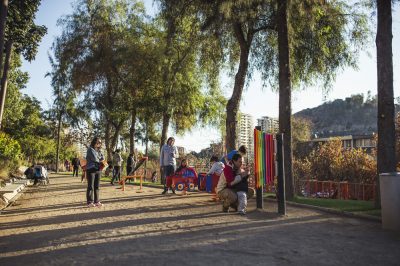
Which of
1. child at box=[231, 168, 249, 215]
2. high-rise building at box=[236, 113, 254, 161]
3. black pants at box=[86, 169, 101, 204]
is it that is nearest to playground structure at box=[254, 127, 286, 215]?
child at box=[231, 168, 249, 215]

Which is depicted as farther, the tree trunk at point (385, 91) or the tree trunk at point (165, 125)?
the tree trunk at point (165, 125)

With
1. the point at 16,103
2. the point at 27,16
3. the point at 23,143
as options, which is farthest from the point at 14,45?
the point at 23,143

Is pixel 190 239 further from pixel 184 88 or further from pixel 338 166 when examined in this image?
pixel 338 166

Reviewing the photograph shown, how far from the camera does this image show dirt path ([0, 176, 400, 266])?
5.18 meters

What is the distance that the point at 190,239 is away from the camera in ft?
20.9

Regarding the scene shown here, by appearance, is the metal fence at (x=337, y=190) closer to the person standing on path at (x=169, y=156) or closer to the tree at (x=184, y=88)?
the tree at (x=184, y=88)

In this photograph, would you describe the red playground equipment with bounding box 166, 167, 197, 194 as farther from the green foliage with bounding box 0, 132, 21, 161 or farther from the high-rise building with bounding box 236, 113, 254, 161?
the green foliage with bounding box 0, 132, 21, 161

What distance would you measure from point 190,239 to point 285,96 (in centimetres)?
748

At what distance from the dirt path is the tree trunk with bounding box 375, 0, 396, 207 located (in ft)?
6.67

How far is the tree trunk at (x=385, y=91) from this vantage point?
961 cm

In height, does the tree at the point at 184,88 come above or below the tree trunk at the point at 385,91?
above

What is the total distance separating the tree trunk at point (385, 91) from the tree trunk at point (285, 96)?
130 inches

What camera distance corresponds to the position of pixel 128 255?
5.32 meters

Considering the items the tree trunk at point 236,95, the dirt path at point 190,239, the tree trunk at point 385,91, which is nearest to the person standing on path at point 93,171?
the dirt path at point 190,239
